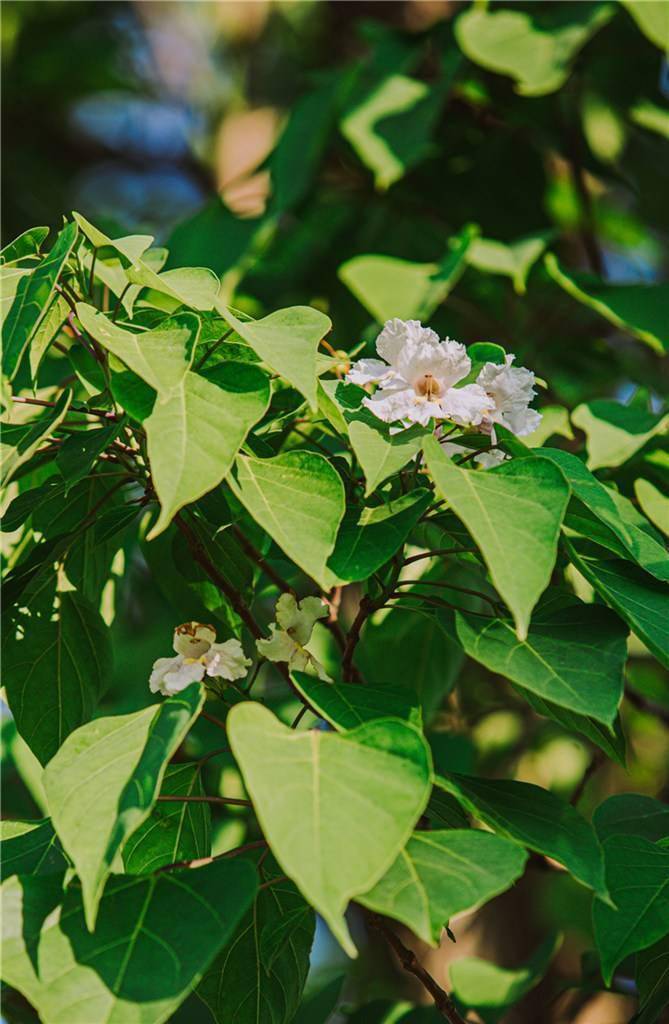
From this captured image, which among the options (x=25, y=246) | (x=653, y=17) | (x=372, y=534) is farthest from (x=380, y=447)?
(x=653, y=17)

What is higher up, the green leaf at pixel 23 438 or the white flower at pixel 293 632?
the green leaf at pixel 23 438

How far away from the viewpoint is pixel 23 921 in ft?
1.98

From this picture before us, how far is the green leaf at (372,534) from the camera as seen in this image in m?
0.65

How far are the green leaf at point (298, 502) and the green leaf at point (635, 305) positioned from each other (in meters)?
0.71

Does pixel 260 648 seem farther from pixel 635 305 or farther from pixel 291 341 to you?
pixel 635 305

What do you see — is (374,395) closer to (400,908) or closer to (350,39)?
(400,908)

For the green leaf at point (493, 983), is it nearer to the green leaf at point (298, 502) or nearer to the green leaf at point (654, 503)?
the green leaf at point (654, 503)

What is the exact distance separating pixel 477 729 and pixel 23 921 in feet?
3.82

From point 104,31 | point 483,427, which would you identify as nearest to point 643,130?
point 483,427

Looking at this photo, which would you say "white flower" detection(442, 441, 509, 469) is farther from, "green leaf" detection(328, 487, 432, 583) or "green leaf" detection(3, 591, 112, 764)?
"green leaf" detection(3, 591, 112, 764)

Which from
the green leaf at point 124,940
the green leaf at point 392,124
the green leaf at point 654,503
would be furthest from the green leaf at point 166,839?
the green leaf at point 392,124

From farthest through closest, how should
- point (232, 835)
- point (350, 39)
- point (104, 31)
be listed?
point (104, 31)
point (350, 39)
point (232, 835)

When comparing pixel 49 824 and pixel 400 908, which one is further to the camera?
A: pixel 49 824

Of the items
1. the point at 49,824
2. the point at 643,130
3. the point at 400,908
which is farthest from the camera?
the point at 643,130
